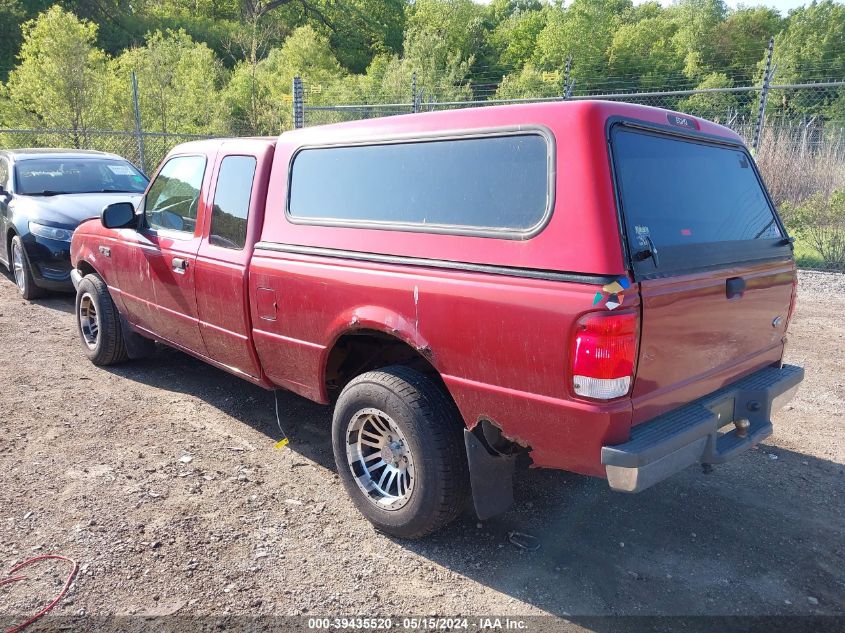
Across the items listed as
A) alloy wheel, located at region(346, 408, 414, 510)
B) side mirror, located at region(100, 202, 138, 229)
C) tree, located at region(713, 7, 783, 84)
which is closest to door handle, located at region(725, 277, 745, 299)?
alloy wheel, located at region(346, 408, 414, 510)

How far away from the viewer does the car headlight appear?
7.12 meters

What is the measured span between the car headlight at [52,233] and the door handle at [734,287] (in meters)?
6.98

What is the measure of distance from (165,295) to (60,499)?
1544 millimetres

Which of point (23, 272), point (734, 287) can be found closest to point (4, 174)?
point (23, 272)

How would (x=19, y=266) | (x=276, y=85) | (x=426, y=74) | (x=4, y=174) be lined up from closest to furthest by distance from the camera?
(x=19, y=266)
(x=4, y=174)
(x=426, y=74)
(x=276, y=85)

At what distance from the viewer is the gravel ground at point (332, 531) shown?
8.66ft

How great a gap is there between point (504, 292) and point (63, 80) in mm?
16930

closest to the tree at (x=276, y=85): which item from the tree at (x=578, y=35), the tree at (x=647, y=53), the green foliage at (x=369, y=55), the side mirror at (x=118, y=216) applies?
the green foliage at (x=369, y=55)

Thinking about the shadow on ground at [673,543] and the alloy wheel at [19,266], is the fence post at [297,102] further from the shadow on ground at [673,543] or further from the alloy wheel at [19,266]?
the shadow on ground at [673,543]

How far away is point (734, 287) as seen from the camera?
274 cm

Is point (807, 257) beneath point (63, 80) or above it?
beneath

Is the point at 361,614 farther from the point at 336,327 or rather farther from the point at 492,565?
the point at 336,327

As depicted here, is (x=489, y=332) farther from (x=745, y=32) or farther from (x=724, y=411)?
(x=745, y=32)

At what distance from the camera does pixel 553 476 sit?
371 cm
